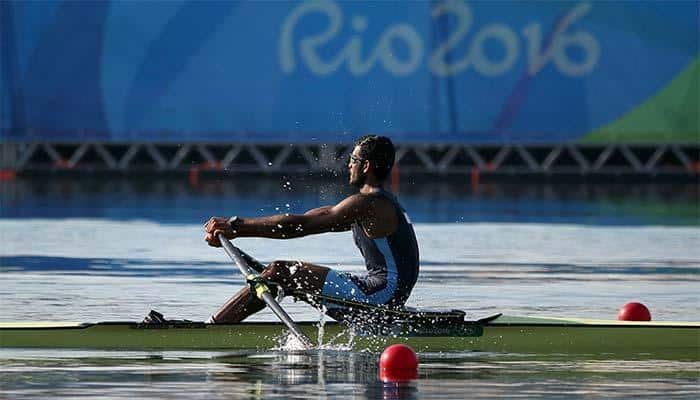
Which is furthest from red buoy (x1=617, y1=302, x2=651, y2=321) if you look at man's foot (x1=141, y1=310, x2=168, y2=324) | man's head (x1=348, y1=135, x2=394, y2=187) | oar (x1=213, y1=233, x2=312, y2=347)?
man's foot (x1=141, y1=310, x2=168, y2=324)

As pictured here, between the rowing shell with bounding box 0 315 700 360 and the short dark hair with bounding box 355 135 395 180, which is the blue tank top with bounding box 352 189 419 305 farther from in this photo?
the rowing shell with bounding box 0 315 700 360

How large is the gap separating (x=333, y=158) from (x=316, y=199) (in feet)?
53.6

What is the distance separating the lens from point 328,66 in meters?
63.9

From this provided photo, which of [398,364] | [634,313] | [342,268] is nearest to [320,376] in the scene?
[398,364]

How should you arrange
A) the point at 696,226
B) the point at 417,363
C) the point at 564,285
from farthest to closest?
the point at 696,226 < the point at 564,285 < the point at 417,363

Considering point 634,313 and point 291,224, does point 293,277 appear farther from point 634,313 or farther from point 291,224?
point 634,313

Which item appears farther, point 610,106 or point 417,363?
point 610,106

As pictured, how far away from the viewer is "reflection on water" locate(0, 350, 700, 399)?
12391 millimetres

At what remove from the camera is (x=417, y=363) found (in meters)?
13.7

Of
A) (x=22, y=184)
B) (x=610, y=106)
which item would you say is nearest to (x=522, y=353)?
(x=22, y=184)

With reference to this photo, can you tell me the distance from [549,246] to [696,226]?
22.3 feet

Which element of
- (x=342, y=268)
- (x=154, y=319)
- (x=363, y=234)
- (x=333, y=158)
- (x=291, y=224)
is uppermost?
(x=333, y=158)

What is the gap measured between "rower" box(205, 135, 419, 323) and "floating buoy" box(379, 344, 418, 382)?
1.02 m

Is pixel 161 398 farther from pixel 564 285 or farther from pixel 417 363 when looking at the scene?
pixel 564 285
